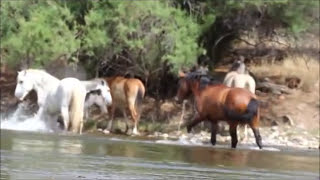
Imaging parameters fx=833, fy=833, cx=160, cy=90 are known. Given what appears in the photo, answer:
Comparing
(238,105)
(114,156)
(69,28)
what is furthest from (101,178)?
(69,28)

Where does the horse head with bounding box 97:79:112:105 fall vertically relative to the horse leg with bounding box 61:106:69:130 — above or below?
A: above

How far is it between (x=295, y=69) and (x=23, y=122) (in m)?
10.7

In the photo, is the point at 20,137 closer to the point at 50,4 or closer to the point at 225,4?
the point at 50,4

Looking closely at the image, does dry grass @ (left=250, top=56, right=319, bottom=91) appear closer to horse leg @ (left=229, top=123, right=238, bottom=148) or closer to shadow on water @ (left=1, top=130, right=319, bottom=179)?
horse leg @ (left=229, top=123, right=238, bottom=148)

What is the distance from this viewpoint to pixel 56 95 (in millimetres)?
21609

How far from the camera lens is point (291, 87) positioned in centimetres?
2844

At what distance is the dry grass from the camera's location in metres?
28.5

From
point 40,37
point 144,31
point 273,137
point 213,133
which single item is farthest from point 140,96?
point 213,133

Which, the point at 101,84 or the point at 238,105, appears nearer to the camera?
the point at 238,105

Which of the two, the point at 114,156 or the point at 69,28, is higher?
the point at 69,28

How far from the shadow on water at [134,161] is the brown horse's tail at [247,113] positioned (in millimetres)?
1398

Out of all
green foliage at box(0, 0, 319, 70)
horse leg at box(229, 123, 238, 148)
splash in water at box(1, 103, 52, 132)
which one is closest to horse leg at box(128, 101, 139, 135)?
green foliage at box(0, 0, 319, 70)

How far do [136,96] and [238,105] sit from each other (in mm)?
6034

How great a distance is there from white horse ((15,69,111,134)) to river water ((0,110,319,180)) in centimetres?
166
